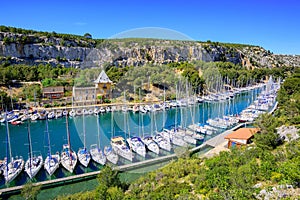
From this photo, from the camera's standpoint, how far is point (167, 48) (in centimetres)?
581

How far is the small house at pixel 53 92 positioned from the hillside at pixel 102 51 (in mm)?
7103

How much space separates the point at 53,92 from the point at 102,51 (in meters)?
22.3

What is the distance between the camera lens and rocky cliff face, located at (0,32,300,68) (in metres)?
5.84

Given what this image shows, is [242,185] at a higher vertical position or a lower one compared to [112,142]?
higher

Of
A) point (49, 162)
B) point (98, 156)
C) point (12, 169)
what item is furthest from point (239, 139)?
point (12, 169)

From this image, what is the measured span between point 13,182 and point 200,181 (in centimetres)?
853

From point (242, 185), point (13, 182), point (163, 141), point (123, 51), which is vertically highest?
point (123, 51)

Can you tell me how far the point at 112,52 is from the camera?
20.2 ft

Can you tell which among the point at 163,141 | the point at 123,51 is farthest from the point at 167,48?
the point at 163,141

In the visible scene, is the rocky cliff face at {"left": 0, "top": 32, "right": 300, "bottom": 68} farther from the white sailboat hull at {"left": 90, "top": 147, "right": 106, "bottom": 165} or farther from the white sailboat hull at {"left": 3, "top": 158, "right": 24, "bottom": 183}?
the white sailboat hull at {"left": 3, "top": 158, "right": 24, "bottom": 183}

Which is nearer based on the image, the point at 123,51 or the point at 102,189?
the point at 123,51

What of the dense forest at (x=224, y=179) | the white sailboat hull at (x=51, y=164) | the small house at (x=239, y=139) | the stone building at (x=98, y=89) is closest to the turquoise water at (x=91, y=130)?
the white sailboat hull at (x=51, y=164)

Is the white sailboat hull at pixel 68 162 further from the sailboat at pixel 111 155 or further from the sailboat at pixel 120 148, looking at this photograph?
the sailboat at pixel 120 148

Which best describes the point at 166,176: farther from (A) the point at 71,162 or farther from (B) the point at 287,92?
(B) the point at 287,92
